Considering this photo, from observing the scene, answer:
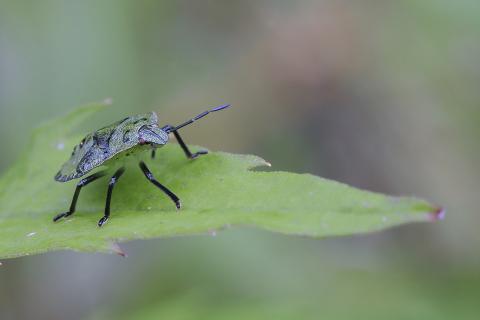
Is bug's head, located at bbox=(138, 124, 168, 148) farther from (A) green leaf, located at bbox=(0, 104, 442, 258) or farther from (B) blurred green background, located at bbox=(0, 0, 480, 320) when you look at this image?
(B) blurred green background, located at bbox=(0, 0, 480, 320)

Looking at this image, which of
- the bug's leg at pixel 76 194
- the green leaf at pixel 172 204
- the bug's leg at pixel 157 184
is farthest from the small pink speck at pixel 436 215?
the bug's leg at pixel 76 194

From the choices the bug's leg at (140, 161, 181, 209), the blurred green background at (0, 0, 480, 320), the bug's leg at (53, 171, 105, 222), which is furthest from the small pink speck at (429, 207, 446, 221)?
the blurred green background at (0, 0, 480, 320)

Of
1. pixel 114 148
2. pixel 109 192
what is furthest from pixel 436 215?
pixel 114 148

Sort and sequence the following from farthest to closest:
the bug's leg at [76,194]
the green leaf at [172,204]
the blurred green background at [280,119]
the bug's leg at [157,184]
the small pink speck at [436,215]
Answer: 1. the blurred green background at [280,119]
2. the bug's leg at [76,194]
3. the bug's leg at [157,184]
4. the green leaf at [172,204]
5. the small pink speck at [436,215]

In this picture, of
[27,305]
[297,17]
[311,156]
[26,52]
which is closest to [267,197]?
[27,305]

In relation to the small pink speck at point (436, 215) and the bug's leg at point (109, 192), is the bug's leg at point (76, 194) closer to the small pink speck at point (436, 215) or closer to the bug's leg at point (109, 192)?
the bug's leg at point (109, 192)

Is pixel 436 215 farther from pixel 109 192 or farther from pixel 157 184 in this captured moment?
pixel 109 192
